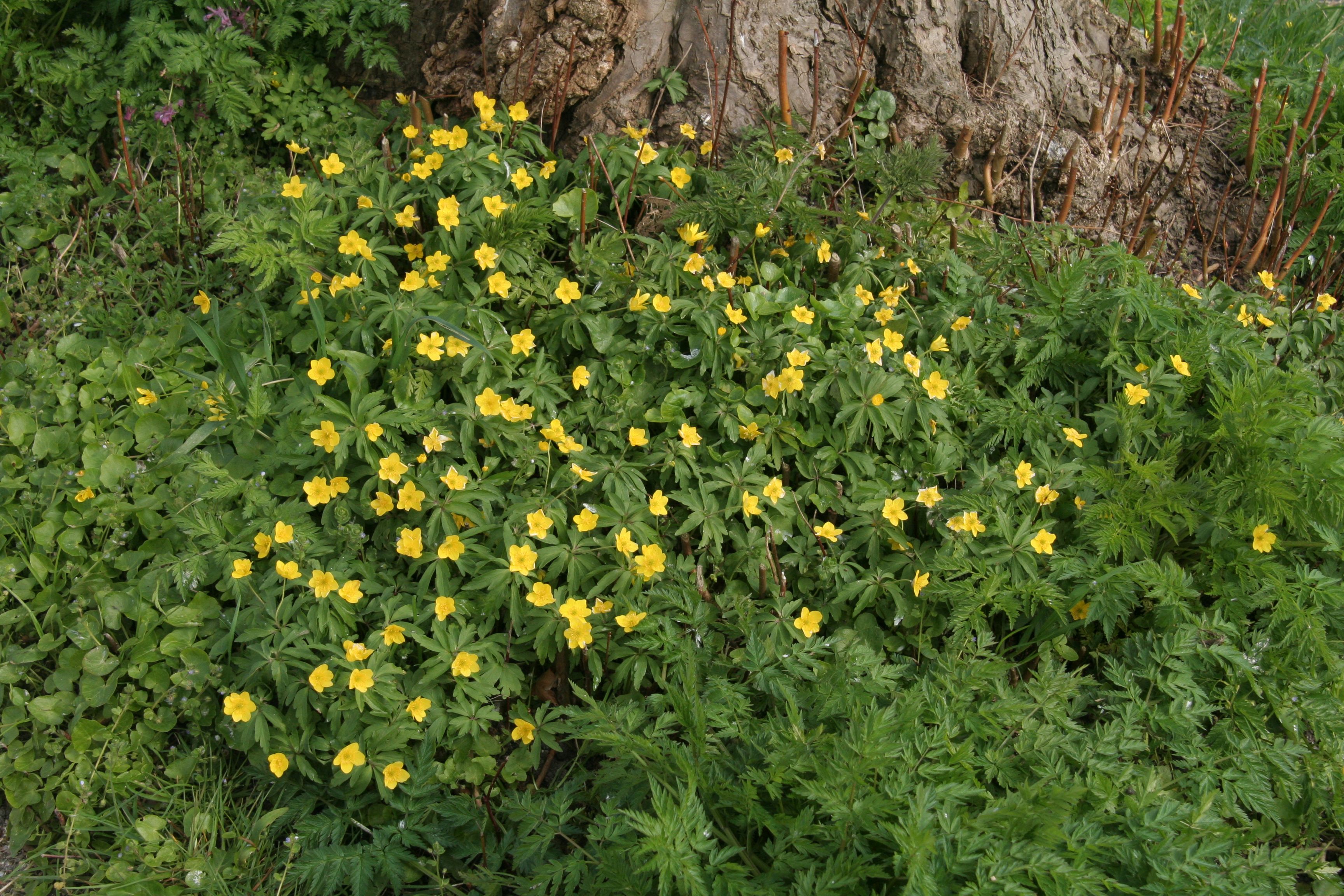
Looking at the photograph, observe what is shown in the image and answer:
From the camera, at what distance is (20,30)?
3.89 meters

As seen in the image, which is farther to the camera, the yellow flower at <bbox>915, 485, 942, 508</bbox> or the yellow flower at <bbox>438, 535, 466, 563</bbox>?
the yellow flower at <bbox>915, 485, 942, 508</bbox>

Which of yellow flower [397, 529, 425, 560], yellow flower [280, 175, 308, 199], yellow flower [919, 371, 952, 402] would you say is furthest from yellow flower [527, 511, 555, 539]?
yellow flower [280, 175, 308, 199]

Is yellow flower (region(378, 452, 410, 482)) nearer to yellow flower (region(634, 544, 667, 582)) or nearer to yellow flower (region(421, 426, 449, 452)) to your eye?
yellow flower (region(421, 426, 449, 452))

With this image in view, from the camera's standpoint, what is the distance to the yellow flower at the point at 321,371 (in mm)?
2773

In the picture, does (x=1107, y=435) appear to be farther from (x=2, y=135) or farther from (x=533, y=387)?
(x=2, y=135)

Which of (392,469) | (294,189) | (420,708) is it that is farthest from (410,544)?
(294,189)

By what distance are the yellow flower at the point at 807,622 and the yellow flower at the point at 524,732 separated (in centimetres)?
75

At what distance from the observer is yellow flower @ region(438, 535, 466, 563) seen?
254cm

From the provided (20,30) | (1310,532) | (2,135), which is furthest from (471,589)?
(20,30)

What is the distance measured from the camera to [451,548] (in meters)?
2.54

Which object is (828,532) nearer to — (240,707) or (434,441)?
(434,441)

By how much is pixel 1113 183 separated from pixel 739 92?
5.50 ft

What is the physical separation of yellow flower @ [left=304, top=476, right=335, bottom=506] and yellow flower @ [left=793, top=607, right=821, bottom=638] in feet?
4.37

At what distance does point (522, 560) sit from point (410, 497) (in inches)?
14.3
